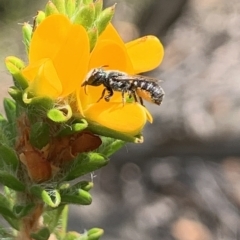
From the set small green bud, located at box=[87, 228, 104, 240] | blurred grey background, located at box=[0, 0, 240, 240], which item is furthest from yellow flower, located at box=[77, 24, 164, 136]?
blurred grey background, located at box=[0, 0, 240, 240]

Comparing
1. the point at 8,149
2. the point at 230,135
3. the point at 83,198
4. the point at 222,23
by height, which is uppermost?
the point at 8,149

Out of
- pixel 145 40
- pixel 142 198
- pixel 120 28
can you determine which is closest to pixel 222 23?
pixel 120 28

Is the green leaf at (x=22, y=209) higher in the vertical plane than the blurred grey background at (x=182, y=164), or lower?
higher

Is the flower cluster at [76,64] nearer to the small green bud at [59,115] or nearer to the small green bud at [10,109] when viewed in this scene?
the small green bud at [59,115]

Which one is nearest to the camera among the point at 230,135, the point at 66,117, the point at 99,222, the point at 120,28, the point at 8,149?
the point at 66,117

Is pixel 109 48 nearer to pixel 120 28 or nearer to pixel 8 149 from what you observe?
pixel 8 149

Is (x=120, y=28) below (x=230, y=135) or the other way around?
the other way around

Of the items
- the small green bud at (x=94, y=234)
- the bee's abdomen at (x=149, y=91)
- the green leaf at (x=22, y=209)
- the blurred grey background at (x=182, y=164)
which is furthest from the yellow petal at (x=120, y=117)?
the blurred grey background at (x=182, y=164)

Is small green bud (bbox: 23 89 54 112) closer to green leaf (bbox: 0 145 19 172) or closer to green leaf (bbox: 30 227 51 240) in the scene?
green leaf (bbox: 0 145 19 172)
